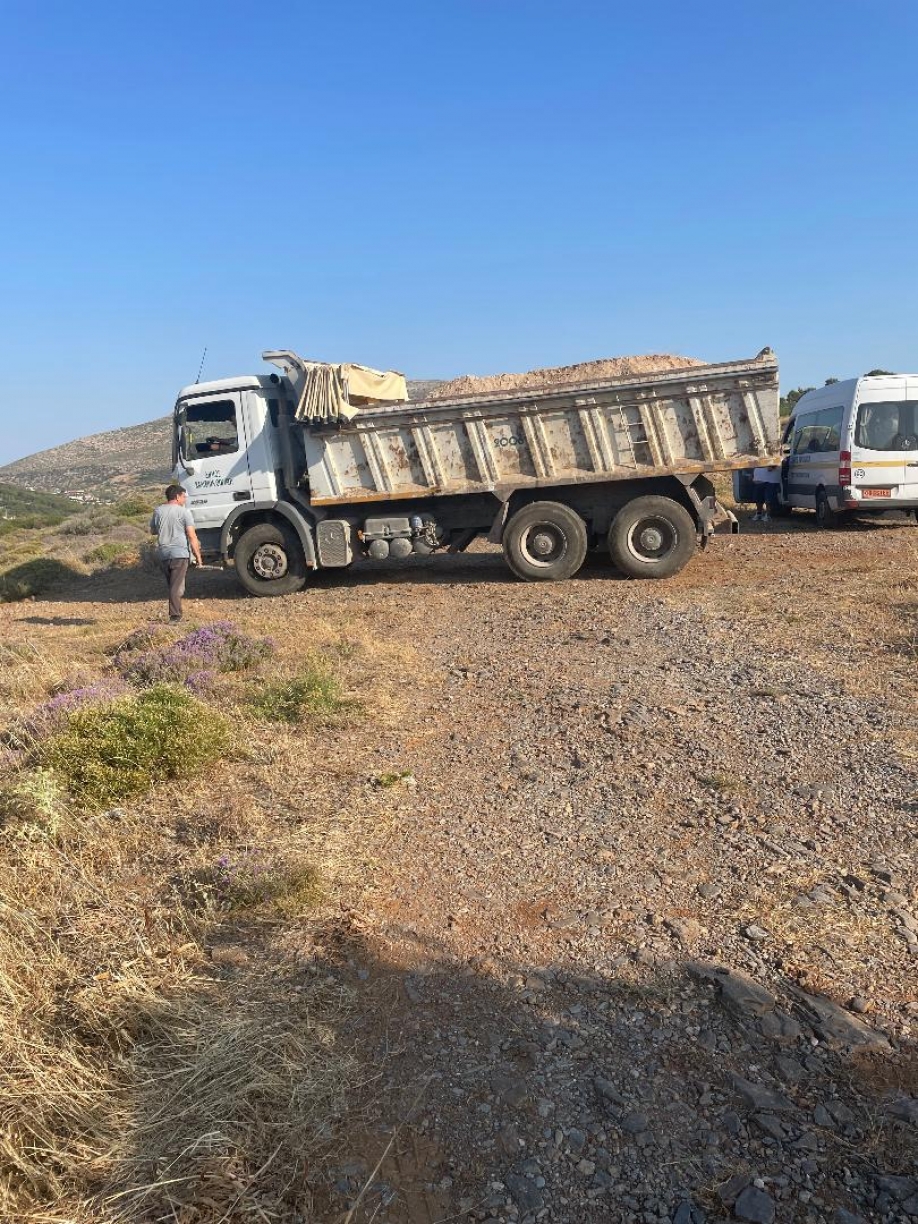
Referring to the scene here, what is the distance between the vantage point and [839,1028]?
2.80 metres

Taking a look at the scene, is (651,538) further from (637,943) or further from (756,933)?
(637,943)

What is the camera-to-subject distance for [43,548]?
20516 mm

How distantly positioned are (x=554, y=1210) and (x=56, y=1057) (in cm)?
162

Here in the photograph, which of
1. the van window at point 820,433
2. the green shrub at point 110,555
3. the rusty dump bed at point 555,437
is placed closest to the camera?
the rusty dump bed at point 555,437

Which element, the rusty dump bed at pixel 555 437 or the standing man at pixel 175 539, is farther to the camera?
the rusty dump bed at pixel 555 437

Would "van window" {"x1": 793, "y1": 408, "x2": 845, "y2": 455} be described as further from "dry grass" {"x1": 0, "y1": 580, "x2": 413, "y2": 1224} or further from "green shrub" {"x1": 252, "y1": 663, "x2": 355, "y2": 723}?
"dry grass" {"x1": 0, "y1": 580, "x2": 413, "y2": 1224}

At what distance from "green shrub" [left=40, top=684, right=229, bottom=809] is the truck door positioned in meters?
6.29

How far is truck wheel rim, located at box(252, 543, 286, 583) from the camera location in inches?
463

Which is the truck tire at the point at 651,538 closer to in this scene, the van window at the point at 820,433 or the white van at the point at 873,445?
the white van at the point at 873,445

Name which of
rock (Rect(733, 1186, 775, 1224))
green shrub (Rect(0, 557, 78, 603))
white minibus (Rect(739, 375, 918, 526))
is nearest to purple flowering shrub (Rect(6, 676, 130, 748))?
rock (Rect(733, 1186, 775, 1224))

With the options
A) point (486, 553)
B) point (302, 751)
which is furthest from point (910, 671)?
point (486, 553)

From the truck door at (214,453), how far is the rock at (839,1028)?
9925 millimetres

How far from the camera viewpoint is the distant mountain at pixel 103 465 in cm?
A: 6144

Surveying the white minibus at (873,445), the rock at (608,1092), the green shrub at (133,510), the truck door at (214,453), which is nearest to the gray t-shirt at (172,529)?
the truck door at (214,453)
